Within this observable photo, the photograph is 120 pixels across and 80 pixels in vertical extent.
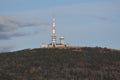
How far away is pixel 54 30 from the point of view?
65.6m

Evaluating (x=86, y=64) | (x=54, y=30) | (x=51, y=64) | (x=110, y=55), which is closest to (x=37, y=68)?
(x=51, y=64)

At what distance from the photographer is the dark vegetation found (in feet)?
130

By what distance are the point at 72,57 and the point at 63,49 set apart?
22.6 feet

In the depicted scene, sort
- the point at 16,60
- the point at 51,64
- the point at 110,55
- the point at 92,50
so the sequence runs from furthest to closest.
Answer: the point at 92,50, the point at 110,55, the point at 16,60, the point at 51,64

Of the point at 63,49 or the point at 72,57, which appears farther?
the point at 63,49

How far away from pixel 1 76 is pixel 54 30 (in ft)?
93.7

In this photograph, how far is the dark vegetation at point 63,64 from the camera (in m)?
39.5

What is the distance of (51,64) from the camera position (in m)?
46.6

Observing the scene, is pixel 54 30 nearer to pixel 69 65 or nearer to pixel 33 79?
pixel 69 65

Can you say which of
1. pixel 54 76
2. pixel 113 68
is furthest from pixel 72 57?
pixel 54 76

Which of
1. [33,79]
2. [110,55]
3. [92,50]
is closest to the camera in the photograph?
[33,79]

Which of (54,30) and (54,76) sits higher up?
(54,30)

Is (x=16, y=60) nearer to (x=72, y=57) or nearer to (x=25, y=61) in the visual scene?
(x=25, y=61)

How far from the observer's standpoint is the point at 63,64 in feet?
152
